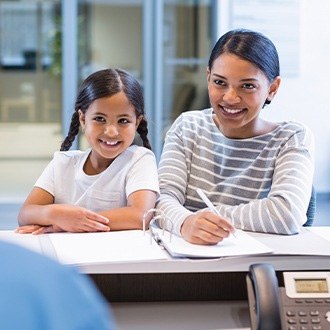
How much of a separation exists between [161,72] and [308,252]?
4.99 m

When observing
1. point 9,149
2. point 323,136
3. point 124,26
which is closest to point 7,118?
point 9,149

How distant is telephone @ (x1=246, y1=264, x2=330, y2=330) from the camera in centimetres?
106

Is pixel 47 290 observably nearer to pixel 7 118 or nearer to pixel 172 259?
pixel 172 259

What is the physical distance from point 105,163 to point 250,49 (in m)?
0.43

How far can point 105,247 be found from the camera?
1.25 meters

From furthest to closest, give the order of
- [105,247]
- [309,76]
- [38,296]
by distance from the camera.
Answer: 1. [309,76]
2. [105,247]
3. [38,296]

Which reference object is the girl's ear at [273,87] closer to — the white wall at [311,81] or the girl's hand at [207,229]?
→ the girl's hand at [207,229]

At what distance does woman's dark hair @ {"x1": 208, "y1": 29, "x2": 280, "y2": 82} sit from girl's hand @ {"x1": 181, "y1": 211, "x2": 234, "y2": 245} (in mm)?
402

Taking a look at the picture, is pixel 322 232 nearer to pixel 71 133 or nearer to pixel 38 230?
pixel 38 230

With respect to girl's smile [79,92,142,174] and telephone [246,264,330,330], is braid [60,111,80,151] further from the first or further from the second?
telephone [246,264,330,330]

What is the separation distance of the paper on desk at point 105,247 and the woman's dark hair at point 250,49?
445 mm

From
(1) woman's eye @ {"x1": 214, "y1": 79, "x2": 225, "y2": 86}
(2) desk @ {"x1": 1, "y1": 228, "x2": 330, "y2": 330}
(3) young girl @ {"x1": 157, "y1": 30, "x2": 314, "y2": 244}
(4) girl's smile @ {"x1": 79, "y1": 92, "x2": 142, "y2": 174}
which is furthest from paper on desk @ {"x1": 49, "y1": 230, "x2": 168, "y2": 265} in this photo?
(1) woman's eye @ {"x1": 214, "y1": 79, "x2": 225, "y2": 86}

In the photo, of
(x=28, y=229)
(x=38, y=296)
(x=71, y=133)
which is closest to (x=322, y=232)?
(x=28, y=229)

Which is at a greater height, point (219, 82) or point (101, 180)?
point (219, 82)
